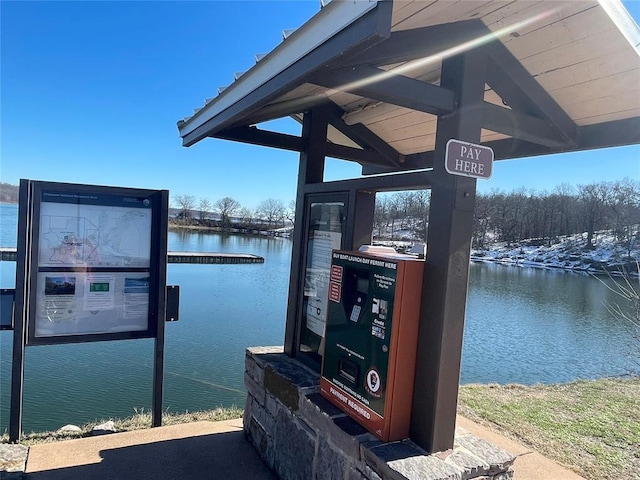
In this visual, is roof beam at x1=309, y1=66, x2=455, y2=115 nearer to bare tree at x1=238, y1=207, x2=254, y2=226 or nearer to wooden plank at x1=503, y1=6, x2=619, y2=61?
wooden plank at x1=503, y1=6, x2=619, y2=61

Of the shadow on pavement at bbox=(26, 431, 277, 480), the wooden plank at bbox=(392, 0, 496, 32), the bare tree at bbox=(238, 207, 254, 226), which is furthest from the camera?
the bare tree at bbox=(238, 207, 254, 226)

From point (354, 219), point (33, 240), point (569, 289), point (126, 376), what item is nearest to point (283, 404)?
point (354, 219)

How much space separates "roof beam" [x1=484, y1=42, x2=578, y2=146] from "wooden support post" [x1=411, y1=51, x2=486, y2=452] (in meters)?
0.25

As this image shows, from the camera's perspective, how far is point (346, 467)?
1.87 m

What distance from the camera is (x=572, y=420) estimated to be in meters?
3.66

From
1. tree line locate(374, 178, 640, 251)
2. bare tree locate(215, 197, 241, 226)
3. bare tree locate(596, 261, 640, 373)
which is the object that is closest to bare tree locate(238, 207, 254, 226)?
bare tree locate(215, 197, 241, 226)

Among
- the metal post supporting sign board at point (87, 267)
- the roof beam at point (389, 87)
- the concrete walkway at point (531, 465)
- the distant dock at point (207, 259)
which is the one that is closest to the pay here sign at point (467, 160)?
the roof beam at point (389, 87)

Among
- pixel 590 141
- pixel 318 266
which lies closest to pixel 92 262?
pixel 318 266

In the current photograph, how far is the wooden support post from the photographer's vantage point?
172cm

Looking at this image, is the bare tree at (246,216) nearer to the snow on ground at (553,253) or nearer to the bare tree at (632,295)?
the snow on ground at (553,253)

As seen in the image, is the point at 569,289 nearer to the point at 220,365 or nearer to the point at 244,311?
the point at 244,311

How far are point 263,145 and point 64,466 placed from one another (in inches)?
89.6

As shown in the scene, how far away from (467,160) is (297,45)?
2.65 ft

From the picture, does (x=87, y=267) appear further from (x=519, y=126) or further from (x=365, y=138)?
(x=519, y=126)
